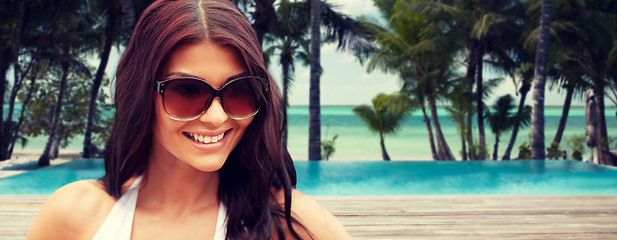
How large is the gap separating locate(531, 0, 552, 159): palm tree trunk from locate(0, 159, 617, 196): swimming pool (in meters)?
0.42

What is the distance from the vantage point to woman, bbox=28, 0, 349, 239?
0.89 meters

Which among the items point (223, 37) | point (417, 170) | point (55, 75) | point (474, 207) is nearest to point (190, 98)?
point (223, 37)

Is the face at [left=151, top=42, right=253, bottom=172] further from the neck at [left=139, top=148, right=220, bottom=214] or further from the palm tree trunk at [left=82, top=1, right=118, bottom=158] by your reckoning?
the palm tree trunk at [left=82, top=1, right=118, bottom=158]

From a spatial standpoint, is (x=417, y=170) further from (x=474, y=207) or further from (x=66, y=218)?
(x=66, y=218)

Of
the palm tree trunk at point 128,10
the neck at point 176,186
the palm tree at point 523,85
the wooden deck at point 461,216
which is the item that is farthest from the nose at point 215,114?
the palm tree at point 523,85

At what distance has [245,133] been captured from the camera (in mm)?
1064

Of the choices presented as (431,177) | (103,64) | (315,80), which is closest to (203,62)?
(431,177)

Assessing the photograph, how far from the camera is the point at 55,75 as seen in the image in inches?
721

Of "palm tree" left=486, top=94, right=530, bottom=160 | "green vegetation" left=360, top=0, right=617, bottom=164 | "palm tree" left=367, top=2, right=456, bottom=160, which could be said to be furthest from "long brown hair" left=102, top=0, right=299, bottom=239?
"palm tree" left=486, top=94, right=530, bottom=160

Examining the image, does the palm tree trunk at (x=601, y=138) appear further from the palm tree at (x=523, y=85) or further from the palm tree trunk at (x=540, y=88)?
the palm tree trunk at (x=540, y=88)

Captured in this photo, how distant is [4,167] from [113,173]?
28.9ft

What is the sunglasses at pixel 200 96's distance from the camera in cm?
89

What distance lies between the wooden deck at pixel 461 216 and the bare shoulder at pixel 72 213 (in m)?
1.68

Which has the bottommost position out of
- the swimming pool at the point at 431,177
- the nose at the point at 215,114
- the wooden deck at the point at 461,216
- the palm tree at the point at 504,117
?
the swimming pool at the point at 431,177
